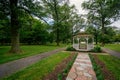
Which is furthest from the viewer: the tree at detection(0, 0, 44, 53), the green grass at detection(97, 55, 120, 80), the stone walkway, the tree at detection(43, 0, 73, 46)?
the tree at detection(43, 0, 73, 46)

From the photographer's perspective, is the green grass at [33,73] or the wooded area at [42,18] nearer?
the green grass at [33,73]

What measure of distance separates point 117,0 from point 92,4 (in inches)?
1040

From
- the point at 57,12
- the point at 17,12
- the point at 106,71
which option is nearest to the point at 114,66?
the point at 106,71

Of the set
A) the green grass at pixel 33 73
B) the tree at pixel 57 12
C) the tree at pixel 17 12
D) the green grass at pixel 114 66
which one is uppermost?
the tree at pixel 57 12

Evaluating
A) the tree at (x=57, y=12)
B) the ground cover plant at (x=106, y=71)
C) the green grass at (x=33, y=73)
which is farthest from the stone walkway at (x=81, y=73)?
the tree at (x=57, y=12)

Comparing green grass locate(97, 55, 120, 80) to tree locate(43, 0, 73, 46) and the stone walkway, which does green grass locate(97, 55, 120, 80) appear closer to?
the stone walkway

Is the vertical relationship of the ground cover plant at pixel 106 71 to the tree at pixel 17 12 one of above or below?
below

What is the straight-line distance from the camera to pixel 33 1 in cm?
1369

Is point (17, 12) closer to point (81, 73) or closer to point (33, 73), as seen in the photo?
point (33, 73)

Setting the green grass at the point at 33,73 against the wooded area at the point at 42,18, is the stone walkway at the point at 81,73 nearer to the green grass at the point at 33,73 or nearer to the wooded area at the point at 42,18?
the green grass at the point at 33,73

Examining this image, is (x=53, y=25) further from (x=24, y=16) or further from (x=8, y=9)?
(x=8, y=9)

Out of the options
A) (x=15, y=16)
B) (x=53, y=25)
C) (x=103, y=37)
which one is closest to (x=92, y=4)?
(x=103, y=37)

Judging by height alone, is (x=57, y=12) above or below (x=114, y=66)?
above

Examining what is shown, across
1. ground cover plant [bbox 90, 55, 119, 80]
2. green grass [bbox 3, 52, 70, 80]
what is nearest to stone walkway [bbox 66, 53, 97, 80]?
ground cover plant [bbox 90, 55, 119, 80]
